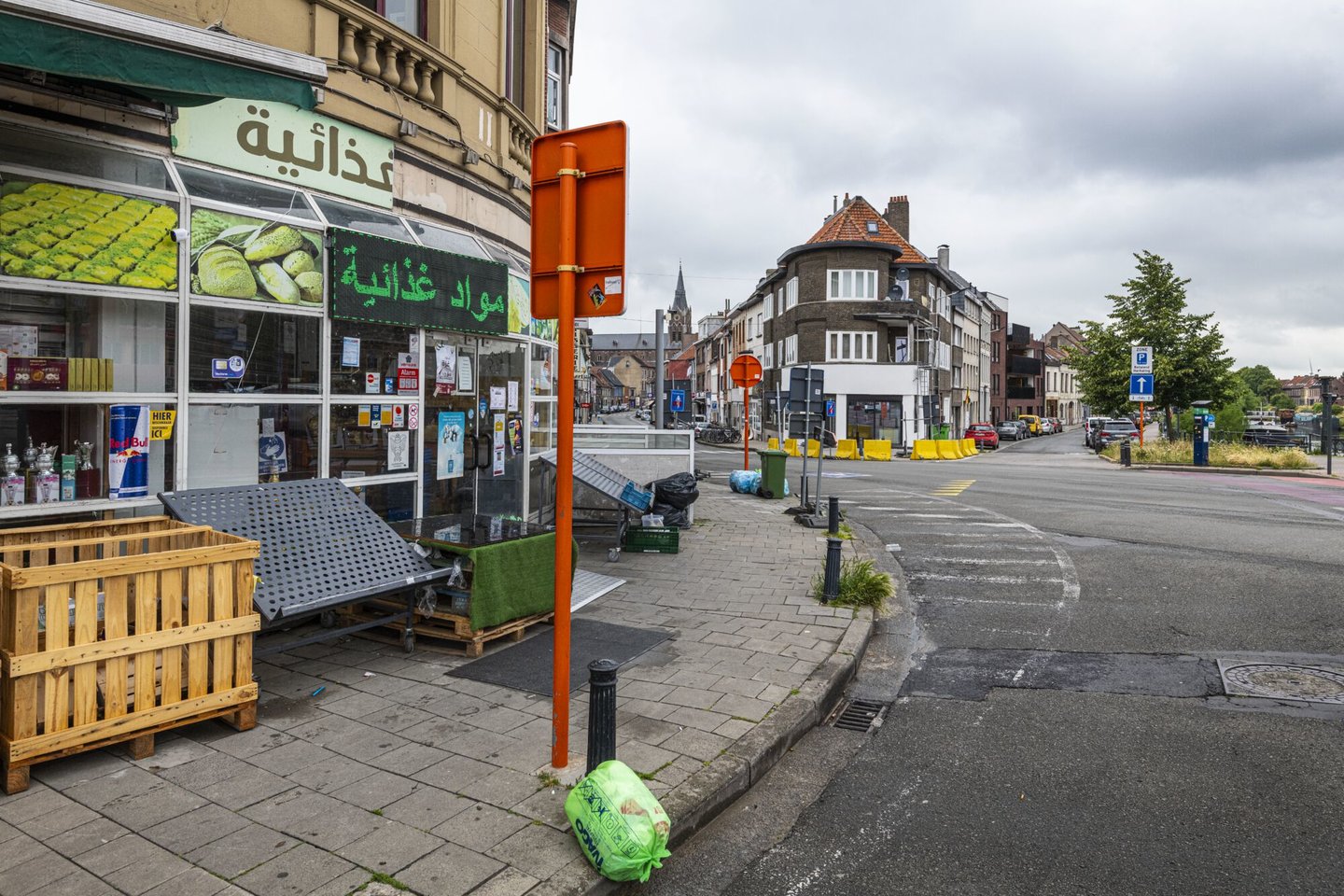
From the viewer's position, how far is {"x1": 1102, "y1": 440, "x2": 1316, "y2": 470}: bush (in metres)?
27.5

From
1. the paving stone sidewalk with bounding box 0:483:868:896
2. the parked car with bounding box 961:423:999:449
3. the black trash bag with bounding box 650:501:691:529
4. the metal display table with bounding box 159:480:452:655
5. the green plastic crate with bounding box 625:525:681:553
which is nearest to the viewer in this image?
the paving stone sidewalk with bounding box 0:483:868:896

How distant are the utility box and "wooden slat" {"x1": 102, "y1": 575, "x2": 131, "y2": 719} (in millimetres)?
13928

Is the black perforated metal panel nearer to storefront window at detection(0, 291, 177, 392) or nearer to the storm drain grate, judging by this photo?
storefront window at detection(0, 291, 177, 392)

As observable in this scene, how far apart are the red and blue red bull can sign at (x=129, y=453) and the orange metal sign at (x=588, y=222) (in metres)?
3.52

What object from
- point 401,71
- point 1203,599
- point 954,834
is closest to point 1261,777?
point 954,834

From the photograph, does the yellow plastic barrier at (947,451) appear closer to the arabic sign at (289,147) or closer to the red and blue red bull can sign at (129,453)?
the arabic sign at (289,147)

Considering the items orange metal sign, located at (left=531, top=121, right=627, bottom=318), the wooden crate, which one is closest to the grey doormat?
the wooden crate

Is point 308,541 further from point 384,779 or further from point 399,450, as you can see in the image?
point 399,450

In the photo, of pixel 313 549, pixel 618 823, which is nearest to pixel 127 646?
pixel 313 549

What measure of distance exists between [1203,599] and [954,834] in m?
6.07

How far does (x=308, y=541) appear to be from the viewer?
5500mm

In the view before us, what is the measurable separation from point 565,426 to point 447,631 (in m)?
2.73

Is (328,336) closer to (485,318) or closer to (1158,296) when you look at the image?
(485,318)

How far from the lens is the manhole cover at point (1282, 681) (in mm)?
5512
